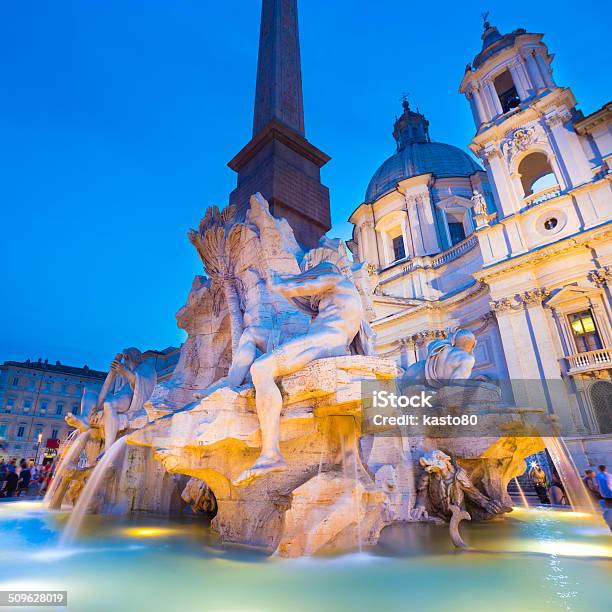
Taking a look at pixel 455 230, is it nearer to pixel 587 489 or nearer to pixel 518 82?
pixel 518 82

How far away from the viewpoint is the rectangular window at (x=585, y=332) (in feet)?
56.7

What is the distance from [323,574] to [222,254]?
4.69 metres

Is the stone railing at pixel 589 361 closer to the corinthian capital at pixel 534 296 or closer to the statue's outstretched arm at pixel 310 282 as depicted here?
the corinthian capital at pixel 534 296

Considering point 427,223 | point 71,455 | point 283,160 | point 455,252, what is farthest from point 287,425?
point 427,223

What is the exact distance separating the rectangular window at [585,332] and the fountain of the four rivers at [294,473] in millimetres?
11734

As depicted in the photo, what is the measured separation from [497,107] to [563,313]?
519 inches

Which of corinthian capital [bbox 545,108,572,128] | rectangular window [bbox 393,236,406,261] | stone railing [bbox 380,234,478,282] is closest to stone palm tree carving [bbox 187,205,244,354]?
stone railing [bbox 380,234,478,282]

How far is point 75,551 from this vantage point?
12.2ft

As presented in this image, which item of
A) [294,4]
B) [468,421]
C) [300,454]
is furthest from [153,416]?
[294,4]

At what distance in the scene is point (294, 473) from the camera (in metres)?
4.16

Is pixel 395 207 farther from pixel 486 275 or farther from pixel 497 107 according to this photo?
pixel 486 275

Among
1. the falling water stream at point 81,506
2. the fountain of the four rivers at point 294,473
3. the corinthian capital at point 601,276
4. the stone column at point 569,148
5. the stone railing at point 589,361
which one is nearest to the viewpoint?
the fountain of the four rivers at point 294,473

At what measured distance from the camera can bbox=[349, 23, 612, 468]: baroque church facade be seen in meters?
17.0

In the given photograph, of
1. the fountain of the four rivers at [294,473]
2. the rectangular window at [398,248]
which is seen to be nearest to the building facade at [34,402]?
the rectangular window at [398,248]
